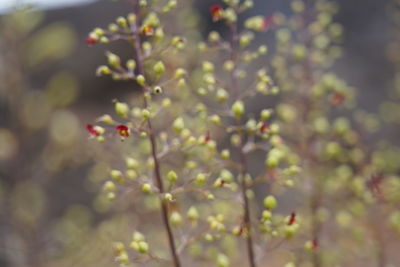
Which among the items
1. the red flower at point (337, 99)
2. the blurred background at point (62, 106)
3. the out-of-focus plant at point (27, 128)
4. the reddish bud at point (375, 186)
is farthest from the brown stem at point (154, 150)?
the out-of-focus plant at point (27, 128)

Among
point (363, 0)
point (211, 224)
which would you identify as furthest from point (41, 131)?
point (211, 224)

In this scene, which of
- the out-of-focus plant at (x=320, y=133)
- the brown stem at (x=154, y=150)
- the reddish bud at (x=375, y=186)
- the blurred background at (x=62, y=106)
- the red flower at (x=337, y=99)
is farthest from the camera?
the blurred background at (x=62, y=106)

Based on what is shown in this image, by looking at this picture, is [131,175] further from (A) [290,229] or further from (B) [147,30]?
(A) [290,229]

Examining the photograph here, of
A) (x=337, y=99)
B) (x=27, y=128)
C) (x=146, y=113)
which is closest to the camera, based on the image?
(x=146, y=113)

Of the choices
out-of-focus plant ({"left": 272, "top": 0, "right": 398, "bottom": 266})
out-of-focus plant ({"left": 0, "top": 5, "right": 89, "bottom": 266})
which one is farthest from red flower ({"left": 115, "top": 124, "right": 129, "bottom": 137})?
out-of-focus plant ({"left": 0, "top": 5, "right": 89, "bottom": 266})

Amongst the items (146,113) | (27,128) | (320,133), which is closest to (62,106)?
(27,128)

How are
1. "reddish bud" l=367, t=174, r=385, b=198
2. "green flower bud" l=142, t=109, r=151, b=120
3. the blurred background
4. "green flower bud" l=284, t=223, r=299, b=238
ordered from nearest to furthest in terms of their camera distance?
"green flower bud" l=142, t=109, r=151, b=120
"green flower bud" l=284, t=223, r=299, b=238
"reddish bud" l=367, t=174, r=385, b=198
the blurred background

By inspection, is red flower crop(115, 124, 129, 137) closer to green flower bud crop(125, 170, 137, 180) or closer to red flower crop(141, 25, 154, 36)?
green flower bud crop(125, 170, 137, 180)

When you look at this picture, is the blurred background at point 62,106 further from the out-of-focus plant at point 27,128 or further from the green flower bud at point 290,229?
→ the green flower bud at point 290,229
